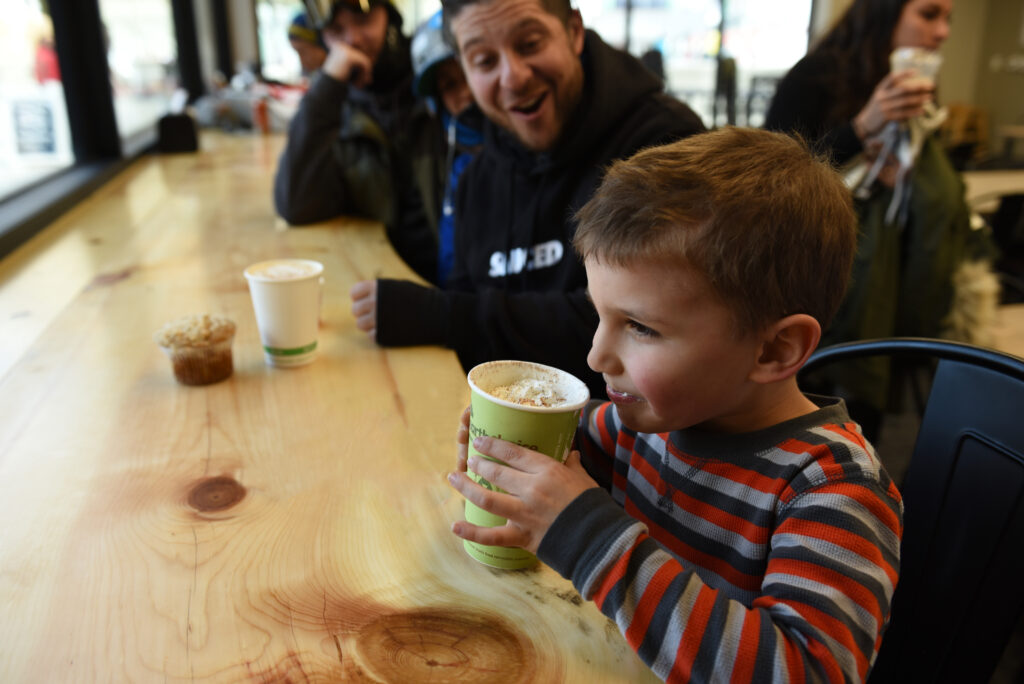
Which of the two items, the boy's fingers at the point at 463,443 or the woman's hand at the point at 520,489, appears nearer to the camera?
the woman's hand at the point at 520,489

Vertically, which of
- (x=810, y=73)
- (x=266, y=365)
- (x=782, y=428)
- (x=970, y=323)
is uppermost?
(x=810, y=73)

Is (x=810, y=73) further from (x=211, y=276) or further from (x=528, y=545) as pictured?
(x=528, y=545)

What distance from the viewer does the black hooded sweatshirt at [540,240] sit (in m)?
→ 1.30

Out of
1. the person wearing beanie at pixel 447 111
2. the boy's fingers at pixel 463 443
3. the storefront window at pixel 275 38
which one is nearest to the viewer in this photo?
the boy's fingers at pixel 463 443

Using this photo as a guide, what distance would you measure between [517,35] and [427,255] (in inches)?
39.3

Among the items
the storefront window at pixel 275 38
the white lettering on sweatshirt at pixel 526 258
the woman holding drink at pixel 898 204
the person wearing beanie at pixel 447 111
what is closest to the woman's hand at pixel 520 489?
the white lettering on sweatshirt at pixel 526 258

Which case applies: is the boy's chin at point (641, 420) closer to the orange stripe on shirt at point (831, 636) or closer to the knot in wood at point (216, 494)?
the orange stripe on shirt at point (831, 636)

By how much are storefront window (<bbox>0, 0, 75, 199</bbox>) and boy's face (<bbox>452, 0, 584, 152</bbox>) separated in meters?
1.50

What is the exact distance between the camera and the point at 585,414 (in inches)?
36.8

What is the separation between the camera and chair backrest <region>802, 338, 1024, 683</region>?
0.78 meters

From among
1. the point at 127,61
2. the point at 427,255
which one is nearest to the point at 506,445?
the point at 427,255

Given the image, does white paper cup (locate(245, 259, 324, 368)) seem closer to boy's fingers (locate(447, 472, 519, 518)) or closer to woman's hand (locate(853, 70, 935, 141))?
boy's fingers (locate(447, 472, 519, 518))

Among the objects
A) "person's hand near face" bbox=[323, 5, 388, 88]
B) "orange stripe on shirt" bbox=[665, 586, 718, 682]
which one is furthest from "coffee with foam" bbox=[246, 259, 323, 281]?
"person's hand near face" bbox=[323, 5, 388, 88]

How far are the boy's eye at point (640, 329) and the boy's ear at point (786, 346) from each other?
0.11 m
